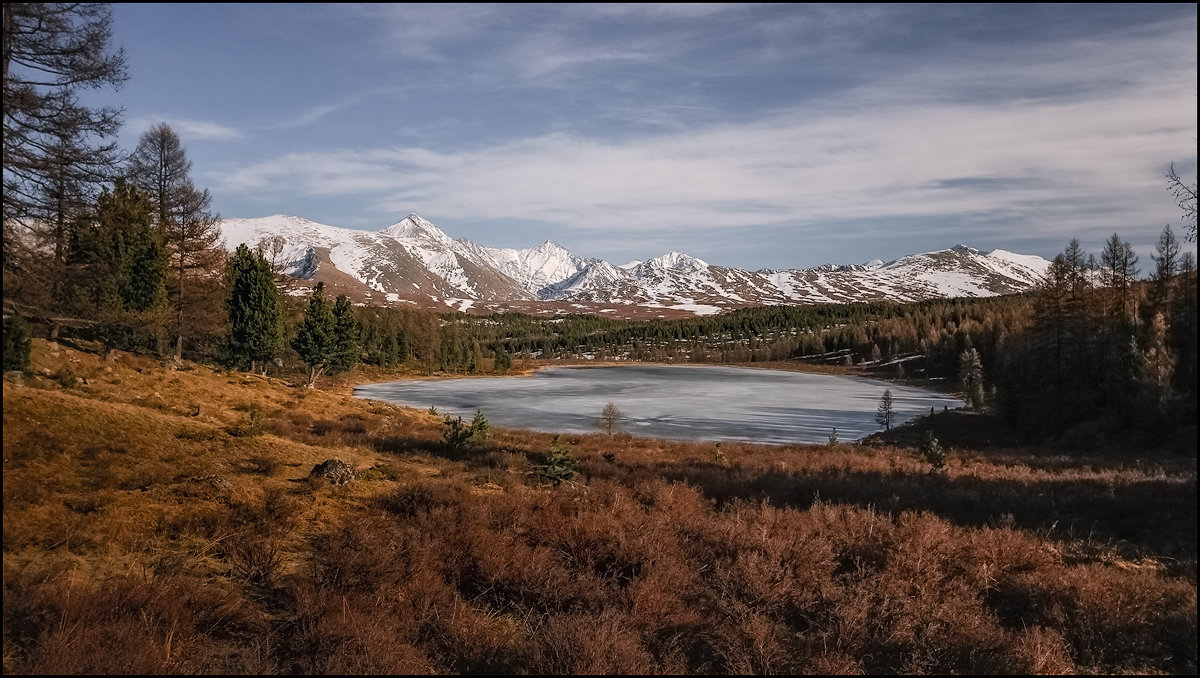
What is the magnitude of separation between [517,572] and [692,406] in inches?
2308

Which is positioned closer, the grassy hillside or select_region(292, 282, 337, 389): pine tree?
the grassy hillside

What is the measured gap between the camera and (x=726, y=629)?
21.8ft

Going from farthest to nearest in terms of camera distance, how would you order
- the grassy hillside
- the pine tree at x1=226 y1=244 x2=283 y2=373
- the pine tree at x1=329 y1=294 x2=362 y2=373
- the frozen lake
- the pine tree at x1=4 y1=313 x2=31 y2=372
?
the pine tree at x1=329 y1=294 x2=362 y2=373, the pine tree at x1=226 y1=244 x2=283 y2=373, the frozen lake, the pine tree at x1=4 y1=313 x2=31 y2=372, the grassy hillside

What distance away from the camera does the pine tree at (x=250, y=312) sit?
52.6 meters

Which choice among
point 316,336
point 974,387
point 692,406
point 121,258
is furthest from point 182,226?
point 974,387

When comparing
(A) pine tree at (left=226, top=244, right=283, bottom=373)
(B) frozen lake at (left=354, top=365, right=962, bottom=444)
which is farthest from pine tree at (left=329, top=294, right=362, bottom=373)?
(A) pine tree at (left=226, top=244, right=283, bottom=373)

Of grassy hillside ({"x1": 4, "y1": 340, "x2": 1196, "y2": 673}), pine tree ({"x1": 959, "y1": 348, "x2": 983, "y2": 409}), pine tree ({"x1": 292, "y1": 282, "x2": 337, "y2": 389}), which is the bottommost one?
pine tree ({"x1": 959, "y1": 348, "x2": 983, "y2": 409})

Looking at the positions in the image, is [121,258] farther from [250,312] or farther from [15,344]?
[250,312]

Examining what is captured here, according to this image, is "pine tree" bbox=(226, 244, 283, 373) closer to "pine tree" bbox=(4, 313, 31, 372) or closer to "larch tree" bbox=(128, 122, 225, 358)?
"larch tree" bbox=(128, 122, 225, 358)

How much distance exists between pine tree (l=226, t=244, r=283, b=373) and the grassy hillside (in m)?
43.3

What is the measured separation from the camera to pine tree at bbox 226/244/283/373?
52.6 metres

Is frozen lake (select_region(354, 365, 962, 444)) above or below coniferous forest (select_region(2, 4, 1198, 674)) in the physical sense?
below

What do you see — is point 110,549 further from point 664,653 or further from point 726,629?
point 726,629

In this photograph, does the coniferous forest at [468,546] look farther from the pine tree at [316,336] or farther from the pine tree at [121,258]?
the pine tree at [316,336]
